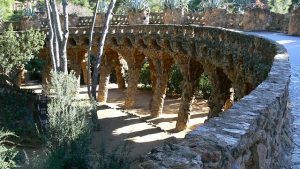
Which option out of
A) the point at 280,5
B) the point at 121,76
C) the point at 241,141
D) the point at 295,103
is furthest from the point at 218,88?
the point at 280,5

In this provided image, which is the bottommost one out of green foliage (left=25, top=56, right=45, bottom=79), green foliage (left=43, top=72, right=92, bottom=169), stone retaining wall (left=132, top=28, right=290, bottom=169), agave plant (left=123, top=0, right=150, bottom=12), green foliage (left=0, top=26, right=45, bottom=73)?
green foliage (left=25, top=56, right=45, bottom=79)

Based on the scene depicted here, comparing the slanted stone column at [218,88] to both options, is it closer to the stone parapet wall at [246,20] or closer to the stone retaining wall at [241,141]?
the stone parapet wall at [246,20]

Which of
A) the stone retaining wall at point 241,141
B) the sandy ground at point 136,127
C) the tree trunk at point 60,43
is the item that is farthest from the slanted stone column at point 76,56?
the stone retaining wall at point 241,141

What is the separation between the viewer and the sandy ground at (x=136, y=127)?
14.1 metres

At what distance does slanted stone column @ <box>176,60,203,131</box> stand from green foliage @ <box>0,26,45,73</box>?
754cm

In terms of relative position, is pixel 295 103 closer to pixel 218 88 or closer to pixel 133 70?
pixel 218 88

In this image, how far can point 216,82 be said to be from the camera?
16.3 meters

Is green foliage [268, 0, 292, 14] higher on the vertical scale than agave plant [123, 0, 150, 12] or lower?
higher

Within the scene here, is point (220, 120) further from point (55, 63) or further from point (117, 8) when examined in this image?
point (117, 8)

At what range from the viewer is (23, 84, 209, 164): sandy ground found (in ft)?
46.2

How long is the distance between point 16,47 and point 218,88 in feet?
33.8

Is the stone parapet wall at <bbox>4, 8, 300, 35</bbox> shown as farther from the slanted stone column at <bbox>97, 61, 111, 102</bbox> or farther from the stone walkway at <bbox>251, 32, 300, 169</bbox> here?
the stone walkway at <bbox>251, 32, 300, 169</bbox>

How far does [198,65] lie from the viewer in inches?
753

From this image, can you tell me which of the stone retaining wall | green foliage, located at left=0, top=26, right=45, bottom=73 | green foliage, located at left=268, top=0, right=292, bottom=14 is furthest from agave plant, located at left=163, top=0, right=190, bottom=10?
green foliage, located at left=268, top=0, right=292, bottom=14
